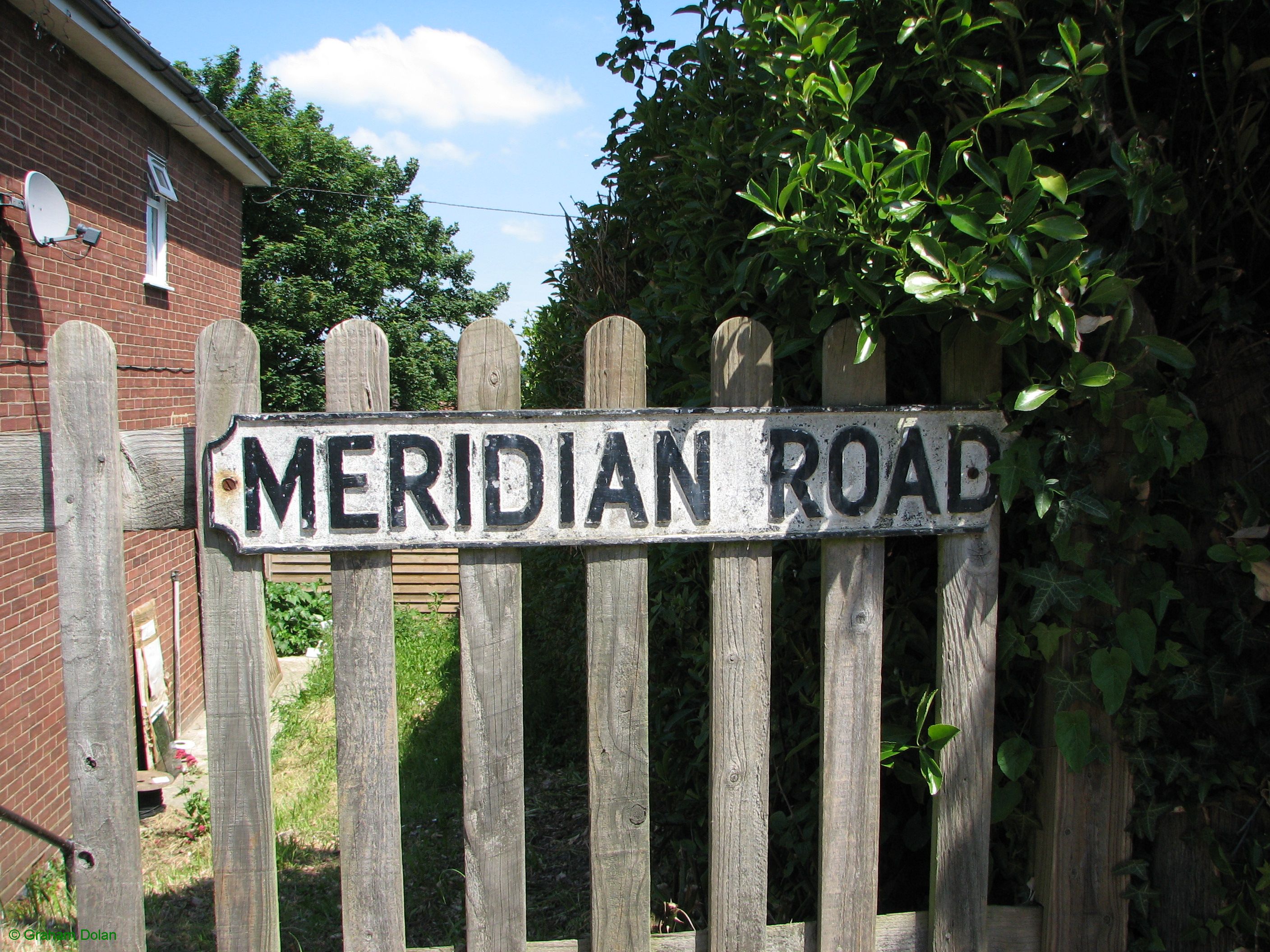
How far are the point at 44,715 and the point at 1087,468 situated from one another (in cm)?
566

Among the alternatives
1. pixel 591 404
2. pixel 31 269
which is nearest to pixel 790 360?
pixel 591 404

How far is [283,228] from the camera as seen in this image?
27.7 metres

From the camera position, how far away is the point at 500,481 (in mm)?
1679

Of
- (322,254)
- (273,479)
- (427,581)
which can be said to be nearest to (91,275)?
(427,581)

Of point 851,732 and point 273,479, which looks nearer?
point 273,479

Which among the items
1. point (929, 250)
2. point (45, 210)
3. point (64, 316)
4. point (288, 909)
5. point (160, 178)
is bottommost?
point (288, 909)

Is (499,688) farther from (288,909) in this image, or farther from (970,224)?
(288,909)

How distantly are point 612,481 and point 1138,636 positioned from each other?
1.12m

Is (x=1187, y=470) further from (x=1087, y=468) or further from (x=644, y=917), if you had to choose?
(x=644, y=917)

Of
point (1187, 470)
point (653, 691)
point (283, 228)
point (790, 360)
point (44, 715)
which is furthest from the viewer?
point (283, 228)

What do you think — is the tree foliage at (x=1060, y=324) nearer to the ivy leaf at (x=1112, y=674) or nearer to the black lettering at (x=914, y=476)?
the ivy leaf at (x=1112, y=674)

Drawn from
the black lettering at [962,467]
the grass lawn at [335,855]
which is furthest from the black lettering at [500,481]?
the grass lawn at [335,855]

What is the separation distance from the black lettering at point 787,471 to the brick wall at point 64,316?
4048mm

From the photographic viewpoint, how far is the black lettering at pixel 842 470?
1.77m
